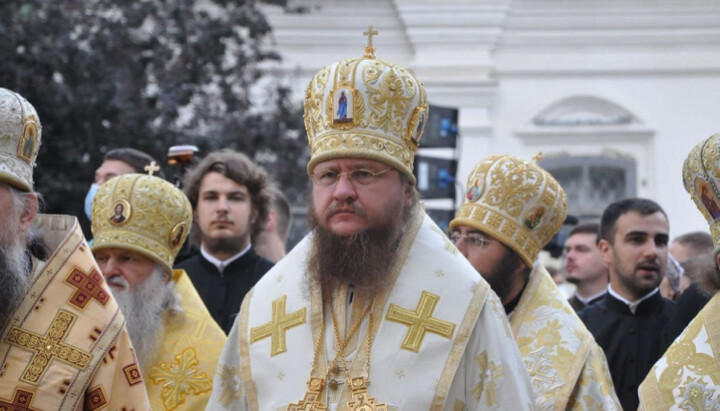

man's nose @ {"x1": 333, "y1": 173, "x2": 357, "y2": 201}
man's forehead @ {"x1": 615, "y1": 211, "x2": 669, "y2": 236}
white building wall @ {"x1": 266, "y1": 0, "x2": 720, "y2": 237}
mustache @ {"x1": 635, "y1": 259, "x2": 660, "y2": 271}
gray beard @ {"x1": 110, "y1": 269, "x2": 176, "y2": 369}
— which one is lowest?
gray beard @ {"x1": 110, "y1": 269, "x2": 176, "y2": 369}

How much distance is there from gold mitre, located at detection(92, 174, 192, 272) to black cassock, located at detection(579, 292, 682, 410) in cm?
222

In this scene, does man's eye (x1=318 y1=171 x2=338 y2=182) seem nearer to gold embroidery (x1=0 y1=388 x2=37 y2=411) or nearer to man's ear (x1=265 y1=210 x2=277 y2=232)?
gold embroidery (x1=0 y1=388 x2=37 y2=411)

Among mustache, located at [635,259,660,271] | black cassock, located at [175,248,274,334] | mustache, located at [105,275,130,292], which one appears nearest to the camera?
mustache, located at [105,275,130,292]

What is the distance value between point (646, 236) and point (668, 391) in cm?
208

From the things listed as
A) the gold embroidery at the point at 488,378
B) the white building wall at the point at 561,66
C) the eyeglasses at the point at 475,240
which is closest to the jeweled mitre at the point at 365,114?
the gold embroidery at the point at 488,378

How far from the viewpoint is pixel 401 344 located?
470 centimetres

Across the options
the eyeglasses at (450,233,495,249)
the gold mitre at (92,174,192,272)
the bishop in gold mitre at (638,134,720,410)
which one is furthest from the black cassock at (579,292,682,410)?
the gold mitre at (92,174,192,272)

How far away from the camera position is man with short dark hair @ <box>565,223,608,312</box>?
8.98 meters

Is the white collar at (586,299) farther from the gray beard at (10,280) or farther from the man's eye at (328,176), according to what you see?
the gray beard at (10,280)

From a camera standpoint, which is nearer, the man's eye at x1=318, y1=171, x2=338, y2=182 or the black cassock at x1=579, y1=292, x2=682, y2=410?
the man's eye at x1=318, y1=171, x2=338, y2=182

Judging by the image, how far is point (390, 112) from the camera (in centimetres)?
496

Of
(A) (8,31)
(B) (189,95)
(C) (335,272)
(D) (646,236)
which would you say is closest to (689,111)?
(B) (189,95)

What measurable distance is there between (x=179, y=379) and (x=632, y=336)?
241 centimetres

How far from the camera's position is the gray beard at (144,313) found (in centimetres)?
602
